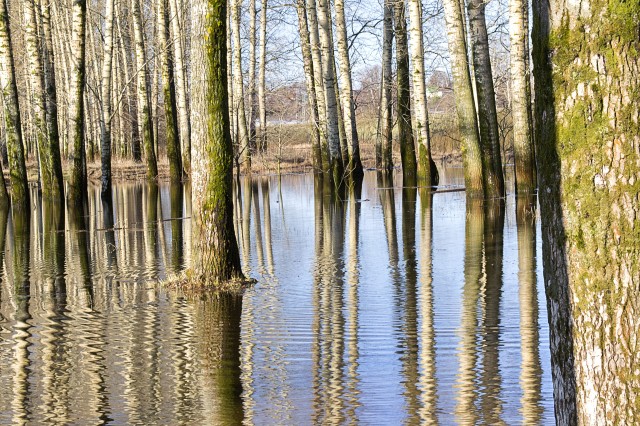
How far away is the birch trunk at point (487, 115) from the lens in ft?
50.2

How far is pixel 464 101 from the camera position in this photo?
15.3 meters

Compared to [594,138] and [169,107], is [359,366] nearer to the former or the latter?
[594,138]

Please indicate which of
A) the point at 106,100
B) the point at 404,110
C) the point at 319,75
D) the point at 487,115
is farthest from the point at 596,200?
the point at 404,110

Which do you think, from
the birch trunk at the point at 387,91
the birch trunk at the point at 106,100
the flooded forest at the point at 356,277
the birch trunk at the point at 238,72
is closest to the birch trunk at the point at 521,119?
the flooded forest at the point at 356,277

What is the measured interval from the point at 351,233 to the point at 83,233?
4147mm

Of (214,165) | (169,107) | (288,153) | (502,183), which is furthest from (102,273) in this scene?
(288,153)

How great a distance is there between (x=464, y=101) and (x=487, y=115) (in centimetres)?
50

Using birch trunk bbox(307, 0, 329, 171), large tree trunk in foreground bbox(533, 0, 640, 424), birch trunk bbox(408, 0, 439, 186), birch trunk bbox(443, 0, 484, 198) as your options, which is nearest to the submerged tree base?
large tree trunk in foreground bbox(533, 0, 640, 424)

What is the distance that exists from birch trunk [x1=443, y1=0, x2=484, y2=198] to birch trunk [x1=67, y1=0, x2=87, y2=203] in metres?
7.13

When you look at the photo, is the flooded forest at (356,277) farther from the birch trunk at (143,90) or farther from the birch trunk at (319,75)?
the birch trunk at (143,90)

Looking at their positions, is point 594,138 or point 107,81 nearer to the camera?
point 594,138

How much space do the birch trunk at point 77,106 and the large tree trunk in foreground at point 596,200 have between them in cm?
1564

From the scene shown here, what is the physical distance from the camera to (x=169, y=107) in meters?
26.8

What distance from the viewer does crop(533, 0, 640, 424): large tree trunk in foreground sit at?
2326mm
